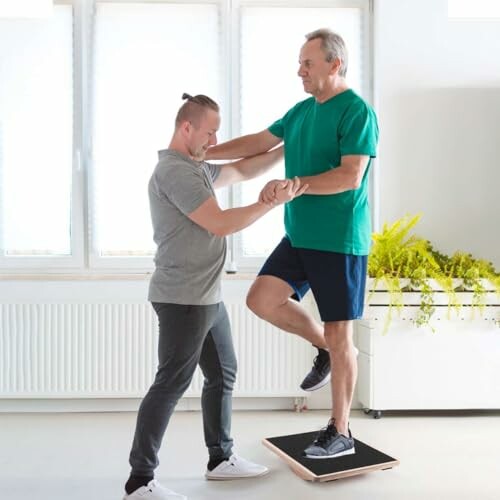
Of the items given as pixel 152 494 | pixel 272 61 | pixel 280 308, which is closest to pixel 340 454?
pixel 280 308

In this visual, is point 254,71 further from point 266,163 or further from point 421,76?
point 266,163

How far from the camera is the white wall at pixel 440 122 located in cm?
429

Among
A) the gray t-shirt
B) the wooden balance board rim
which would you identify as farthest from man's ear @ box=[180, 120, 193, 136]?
the wooden balance board rim

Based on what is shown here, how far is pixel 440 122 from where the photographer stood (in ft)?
14.2

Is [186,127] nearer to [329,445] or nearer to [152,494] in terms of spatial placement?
[152,494]

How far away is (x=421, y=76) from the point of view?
4309 millimetres

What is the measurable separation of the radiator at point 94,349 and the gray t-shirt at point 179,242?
1.51 meters

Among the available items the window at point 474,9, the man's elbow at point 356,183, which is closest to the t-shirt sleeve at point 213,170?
the man's elbow at point 356,183

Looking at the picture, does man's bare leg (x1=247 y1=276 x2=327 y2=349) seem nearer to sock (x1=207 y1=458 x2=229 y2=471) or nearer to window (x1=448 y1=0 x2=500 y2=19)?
sock (x1=207 y1=458 x2=229 y2=471)

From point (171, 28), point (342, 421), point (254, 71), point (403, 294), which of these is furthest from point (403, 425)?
point (171, 28)

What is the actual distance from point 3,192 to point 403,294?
2440 millimetres

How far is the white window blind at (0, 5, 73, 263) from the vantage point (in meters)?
4.23

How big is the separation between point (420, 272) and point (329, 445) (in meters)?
1.33

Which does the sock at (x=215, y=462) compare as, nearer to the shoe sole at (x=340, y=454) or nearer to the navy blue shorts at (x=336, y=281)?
the shoe sole at (x=340, y=454)
